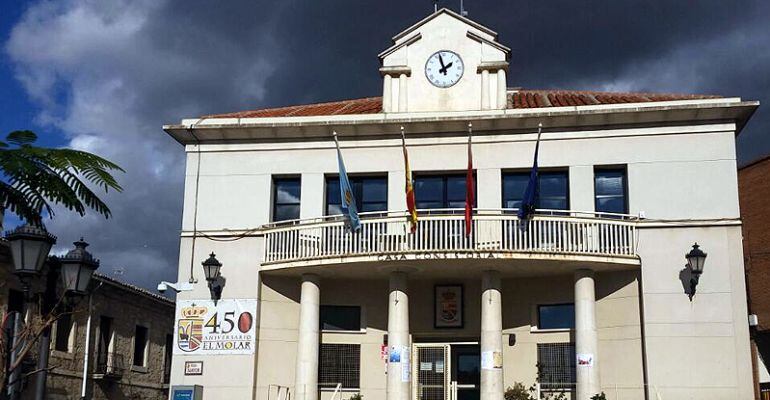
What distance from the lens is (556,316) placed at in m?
22.2

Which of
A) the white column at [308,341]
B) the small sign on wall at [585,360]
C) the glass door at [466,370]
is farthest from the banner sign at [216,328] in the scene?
the small sign on wall at [585,360]

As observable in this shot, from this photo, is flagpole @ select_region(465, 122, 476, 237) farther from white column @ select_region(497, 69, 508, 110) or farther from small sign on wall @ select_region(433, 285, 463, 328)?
small sign on wall @ select_region(433, 285, 463, 328)

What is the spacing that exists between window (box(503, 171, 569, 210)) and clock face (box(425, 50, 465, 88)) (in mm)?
2938

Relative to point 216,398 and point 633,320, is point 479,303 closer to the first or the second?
point 633,320

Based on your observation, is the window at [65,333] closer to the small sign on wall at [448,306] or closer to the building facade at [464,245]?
the building facade at [464,245]

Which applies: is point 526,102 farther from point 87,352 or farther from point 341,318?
point 87,352

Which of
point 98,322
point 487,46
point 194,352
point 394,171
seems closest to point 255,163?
point 394,171

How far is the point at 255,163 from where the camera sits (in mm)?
23734

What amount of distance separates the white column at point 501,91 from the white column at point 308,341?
6502mm

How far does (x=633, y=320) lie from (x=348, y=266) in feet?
22.7

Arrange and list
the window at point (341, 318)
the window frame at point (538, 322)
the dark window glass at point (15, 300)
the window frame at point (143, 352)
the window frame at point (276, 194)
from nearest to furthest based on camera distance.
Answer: the window frame at point (538, 322) → the window at point (341, 318) → the window frame at point (276, 194) → the dark window glass at point (15, 300) → the window frame at point (143, 352)

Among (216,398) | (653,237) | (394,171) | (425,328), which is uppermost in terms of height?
(394,171)

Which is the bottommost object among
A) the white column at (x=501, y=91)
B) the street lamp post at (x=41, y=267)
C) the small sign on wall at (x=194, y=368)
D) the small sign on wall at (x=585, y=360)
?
the small sign on wall at (x=194, y=368)

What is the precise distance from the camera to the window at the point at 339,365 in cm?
2245
